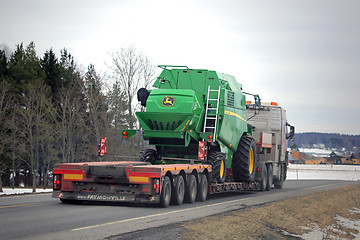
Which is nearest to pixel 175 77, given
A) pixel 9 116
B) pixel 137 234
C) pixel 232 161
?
pixel 232 161

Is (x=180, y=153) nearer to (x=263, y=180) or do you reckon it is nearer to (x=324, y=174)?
(x=263, y=180)

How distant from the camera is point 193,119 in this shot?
19.3m

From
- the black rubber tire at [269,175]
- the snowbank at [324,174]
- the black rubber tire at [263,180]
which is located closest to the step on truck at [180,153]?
the black rubber tire at [263,180]

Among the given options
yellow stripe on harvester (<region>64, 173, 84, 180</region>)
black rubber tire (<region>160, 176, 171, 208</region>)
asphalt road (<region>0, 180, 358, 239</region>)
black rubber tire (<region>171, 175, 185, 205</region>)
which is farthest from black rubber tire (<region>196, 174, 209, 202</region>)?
yellow stripe on harvester (<region>64, 173, 84, 180</region>)

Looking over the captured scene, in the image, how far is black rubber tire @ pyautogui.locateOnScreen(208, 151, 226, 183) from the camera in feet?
65.0

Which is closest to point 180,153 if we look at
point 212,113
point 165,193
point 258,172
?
point 212,113

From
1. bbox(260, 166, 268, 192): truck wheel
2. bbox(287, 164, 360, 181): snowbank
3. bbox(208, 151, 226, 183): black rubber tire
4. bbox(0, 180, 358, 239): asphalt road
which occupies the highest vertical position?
bbox(208, 151, 226, 183): black rubber tire

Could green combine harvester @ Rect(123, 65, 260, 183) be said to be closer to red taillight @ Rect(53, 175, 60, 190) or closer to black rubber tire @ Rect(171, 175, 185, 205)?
black rubber tire @ Rect(171, 175, 185, 205)

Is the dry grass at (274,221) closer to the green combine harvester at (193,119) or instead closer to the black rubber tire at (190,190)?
the black rubber tire at (190,190)

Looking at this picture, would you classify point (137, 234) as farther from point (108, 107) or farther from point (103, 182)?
point (108, 107)

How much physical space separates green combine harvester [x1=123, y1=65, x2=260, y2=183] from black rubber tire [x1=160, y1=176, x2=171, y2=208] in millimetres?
2460

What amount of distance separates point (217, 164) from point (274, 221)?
499 centimetres

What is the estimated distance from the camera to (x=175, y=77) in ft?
69.8

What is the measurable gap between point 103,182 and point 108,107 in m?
34.0
